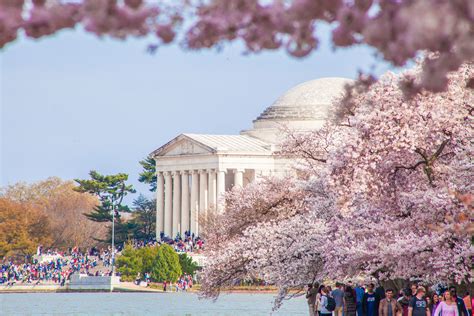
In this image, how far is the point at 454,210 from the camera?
33.9 meters

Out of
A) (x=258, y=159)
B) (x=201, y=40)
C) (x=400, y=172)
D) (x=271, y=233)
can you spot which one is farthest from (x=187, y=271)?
(x=201, y=40)

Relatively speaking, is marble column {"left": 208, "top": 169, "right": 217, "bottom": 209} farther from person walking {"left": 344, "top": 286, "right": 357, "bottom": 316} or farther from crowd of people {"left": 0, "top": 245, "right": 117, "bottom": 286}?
person walking {"left": 344, "top": 286, "right": 357, "bottom": 316}

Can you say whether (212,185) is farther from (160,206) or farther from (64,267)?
(64,267)

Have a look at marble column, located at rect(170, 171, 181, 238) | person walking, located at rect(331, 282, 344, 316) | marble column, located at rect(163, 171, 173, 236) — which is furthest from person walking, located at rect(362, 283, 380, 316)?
marble column, located at rect(163, 171, 173, 236)

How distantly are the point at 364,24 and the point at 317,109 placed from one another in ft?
561

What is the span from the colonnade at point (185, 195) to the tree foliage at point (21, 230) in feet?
51.6

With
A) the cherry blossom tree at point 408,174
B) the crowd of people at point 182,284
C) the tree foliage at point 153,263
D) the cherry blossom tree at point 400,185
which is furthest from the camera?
the tree foliage at point 153,263

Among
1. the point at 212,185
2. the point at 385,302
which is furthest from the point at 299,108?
the point at 385,302

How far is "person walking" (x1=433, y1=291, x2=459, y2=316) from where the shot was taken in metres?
28.3

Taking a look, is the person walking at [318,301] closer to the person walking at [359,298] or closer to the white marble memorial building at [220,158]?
the person walking at [359,298]

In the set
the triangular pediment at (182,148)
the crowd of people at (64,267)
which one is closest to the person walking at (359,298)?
the crowd of people at (64,267)

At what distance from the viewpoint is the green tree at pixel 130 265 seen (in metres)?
131

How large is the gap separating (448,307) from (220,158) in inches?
5470

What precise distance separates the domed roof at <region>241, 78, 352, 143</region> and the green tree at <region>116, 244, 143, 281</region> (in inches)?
1862
